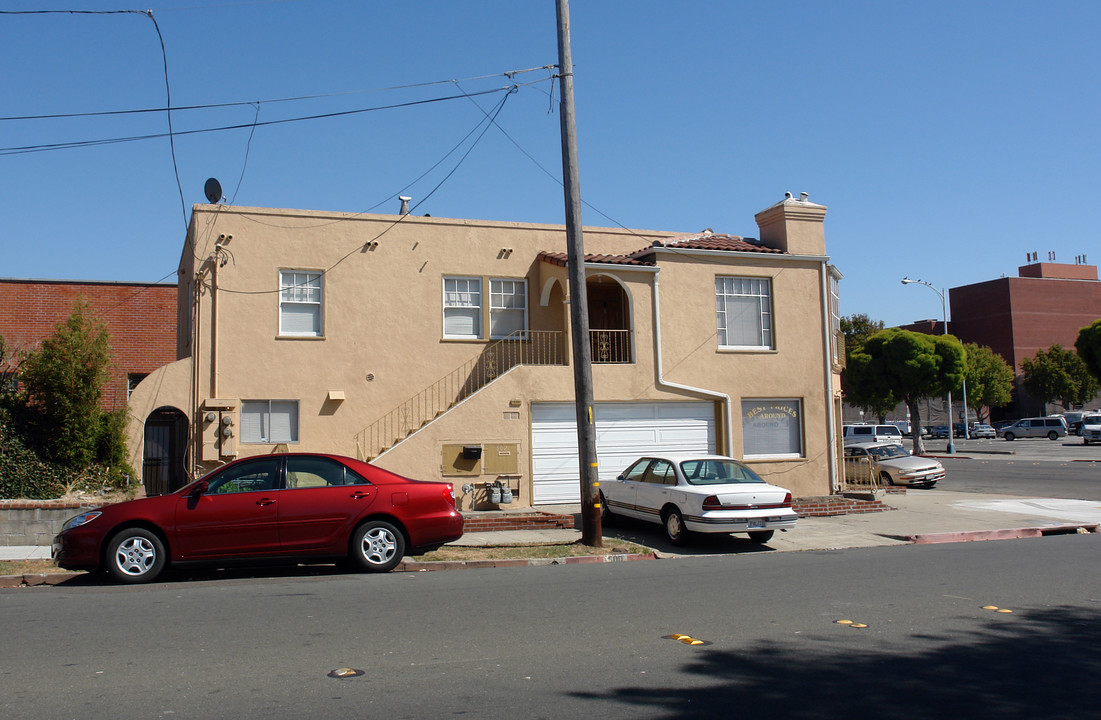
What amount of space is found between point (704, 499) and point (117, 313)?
796 inches

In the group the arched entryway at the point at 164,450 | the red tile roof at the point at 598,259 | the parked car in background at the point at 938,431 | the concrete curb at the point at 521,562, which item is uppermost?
the red tile roof at the point at 598,259

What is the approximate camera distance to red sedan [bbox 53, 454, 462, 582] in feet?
32.1

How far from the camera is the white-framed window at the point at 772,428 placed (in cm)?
1900

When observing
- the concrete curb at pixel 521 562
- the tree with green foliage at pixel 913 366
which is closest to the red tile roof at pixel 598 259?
the concrete curb at pixel 521 562

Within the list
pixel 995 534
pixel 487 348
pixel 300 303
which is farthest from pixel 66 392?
pixel 995 534

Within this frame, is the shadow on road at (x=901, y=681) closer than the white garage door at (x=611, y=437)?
Yes

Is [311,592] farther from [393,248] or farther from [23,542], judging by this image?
[393,248]

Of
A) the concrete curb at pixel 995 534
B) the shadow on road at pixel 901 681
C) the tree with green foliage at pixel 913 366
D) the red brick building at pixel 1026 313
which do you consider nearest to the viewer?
the shadow on road at pixel 901 681

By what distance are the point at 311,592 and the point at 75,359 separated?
7.77 m

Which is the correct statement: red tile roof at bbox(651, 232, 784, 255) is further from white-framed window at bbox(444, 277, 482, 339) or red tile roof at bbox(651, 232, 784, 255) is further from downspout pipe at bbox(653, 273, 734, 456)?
white-framed window at bbox(444, 277, 482, 339)

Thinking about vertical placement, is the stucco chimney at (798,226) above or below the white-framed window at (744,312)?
above

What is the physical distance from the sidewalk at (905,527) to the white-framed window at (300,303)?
5.71m

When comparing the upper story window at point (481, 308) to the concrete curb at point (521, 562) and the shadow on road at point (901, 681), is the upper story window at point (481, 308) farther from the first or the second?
the shadow on road at point (901, 681)

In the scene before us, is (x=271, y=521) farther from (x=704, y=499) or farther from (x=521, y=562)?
(x=704, y=499)
